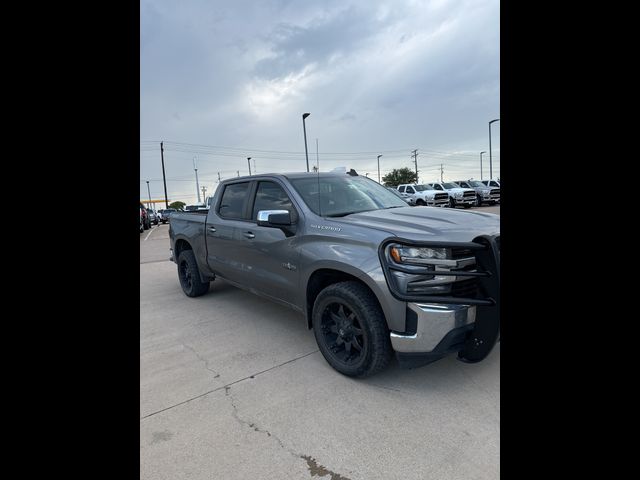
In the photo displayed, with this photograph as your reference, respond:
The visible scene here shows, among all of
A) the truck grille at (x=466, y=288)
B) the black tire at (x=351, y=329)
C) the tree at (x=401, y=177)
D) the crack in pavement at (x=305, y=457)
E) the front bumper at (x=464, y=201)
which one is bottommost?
the crack in pavement at (x=305, y=457)

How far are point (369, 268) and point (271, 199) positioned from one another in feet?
5.83

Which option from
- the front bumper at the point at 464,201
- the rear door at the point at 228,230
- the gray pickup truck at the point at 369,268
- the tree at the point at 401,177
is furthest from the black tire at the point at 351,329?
the tree at the point at 401,177

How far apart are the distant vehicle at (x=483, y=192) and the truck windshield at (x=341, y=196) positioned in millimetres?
19249

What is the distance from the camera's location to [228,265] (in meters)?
4.55

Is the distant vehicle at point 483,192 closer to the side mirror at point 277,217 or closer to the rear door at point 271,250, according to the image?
the rear door at point 271,250

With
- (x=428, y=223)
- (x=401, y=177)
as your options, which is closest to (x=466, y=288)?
(x=428, y=223)

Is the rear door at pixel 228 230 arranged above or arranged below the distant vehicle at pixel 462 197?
below

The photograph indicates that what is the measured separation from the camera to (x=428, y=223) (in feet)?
9.59

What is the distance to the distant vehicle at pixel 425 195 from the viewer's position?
21.2 meters

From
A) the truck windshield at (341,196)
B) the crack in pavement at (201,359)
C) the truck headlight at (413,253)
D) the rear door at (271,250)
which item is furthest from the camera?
the truck windshield at (341,196)

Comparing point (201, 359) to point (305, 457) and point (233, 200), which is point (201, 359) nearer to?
point (305, 457)

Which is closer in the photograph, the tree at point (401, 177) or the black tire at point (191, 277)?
the black tire at point (191, 277)
